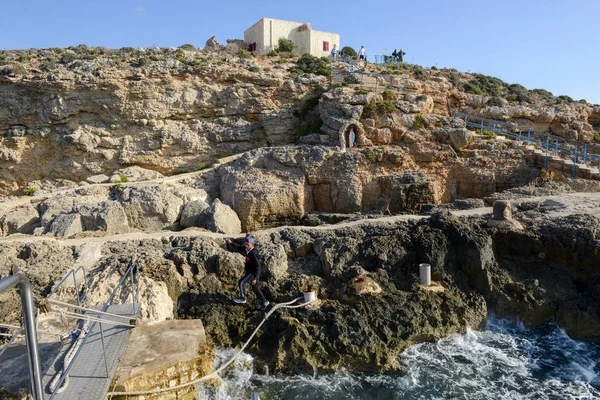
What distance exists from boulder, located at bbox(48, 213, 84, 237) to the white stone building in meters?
21.8

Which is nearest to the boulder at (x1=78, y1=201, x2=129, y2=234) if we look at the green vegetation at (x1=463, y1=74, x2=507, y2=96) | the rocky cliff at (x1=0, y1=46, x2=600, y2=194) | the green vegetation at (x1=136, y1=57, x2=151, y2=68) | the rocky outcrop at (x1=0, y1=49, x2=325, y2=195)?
the rocky outcrop at (x1=0, y1=49, x2=325, y2=195)

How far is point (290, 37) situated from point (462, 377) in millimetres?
29892

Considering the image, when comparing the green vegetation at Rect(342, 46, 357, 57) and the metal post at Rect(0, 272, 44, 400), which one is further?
the green vegetation at Rect(342, 46, 357, 57)

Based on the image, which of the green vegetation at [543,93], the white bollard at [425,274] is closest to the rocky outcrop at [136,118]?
the white bollard at [425,274]

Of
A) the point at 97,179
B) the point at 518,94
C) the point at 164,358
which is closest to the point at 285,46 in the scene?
the point at 518,94

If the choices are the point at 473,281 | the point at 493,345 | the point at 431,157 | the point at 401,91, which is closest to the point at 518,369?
the point at 493,345

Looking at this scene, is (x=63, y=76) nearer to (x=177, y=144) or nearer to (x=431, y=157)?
(x=177, y=144)

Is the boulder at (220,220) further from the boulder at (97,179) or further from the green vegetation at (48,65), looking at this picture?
the green vegetation at (48,65)

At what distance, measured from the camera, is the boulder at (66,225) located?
1281 cm

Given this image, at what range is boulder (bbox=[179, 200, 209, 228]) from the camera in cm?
1496

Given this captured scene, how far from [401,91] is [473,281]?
42.0 feet

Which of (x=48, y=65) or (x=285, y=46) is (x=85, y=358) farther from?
(x=285, y=46)

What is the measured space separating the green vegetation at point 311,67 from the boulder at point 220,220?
11986mm

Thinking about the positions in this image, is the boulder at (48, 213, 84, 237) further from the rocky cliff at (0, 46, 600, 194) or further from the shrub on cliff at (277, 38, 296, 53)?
the shrub on cliff at (277, 38, 296, 53)
